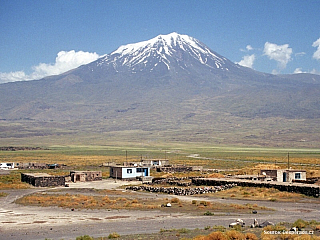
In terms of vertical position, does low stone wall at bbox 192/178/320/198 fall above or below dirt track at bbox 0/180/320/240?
above

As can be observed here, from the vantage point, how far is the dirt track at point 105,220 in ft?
64.6

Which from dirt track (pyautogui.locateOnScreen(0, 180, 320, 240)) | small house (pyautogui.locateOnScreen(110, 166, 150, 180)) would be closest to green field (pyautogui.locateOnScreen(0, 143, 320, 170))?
small house (pyautogui.locateOnScreen(110, 166, 150, 180))

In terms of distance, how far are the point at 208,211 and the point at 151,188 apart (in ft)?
37.3

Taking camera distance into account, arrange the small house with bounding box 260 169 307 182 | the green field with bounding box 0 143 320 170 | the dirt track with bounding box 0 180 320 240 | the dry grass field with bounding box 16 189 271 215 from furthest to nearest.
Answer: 1. the green field with bounding box 0 143 320 170
2. the small house with bounding box 260 169 307 182
3. the dry grass field with bounding box 16 189 271 215
4. the dirt track with bounding box 0 180 320 240

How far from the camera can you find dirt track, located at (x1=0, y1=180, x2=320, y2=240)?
1969 centimetres

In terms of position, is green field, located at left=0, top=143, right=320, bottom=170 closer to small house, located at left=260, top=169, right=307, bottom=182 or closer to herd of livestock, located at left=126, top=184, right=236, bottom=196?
small house, located at left=260, top=169, right=307, bottom=182

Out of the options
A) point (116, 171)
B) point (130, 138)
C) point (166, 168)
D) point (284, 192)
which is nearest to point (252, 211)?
point (284, 192)

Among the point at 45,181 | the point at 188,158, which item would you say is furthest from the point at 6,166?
the point at 188,158

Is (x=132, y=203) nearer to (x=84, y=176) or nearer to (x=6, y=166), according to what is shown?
(x=84, y=176)

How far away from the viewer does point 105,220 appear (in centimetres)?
2250

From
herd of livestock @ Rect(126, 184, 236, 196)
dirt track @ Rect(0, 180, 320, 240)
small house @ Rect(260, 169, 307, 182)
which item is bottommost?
dirt track @ Rect(0, 180, 320, 240)

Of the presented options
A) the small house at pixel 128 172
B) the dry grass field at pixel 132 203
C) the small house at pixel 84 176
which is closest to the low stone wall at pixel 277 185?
the dry grass field at pixel 132 203

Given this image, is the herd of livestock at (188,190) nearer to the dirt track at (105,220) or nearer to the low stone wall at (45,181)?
the dirt track at (105,220)

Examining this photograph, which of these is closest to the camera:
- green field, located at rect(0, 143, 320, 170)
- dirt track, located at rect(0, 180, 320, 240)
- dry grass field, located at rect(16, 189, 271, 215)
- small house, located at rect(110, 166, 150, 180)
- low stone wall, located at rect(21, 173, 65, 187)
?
dirt track, located at rect(0, 180, 320, 240)
